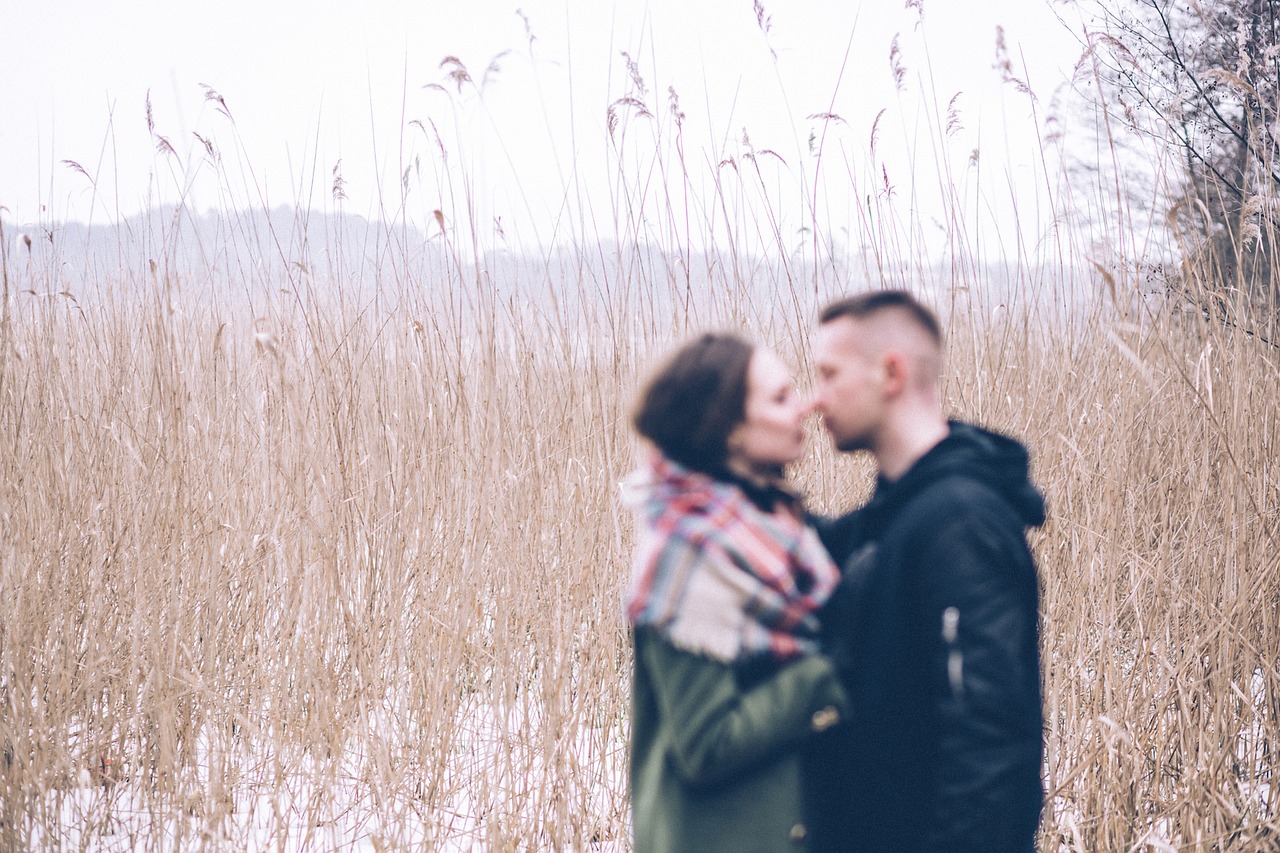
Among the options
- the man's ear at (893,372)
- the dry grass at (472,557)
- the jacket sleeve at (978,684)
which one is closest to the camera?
the jacket sleeve at (978,684)

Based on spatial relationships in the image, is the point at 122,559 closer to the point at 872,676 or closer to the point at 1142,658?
the point at 872,676

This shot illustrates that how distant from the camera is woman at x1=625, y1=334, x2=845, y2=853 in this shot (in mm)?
811

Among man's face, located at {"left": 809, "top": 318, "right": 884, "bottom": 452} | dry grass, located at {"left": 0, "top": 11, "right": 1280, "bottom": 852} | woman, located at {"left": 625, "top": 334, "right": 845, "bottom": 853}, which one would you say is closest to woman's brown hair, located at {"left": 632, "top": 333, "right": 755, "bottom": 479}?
woman, located at {"left": 625, "top": 334, "right": 845, "bottom": 853}

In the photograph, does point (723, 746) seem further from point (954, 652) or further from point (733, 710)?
point (954, 652)

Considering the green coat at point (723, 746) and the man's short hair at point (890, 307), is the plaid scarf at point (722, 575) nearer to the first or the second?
the green coat at point (723, 746)

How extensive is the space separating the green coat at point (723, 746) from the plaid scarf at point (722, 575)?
3cm

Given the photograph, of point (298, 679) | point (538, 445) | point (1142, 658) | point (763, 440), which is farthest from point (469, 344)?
point (1142, 658)

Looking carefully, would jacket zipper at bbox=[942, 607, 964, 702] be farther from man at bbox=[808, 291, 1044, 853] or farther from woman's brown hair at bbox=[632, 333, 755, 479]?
woman's brown hair at bbox=[632, 333, 755, 479]

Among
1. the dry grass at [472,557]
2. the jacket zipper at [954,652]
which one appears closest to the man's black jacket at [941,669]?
the jacket zipper at [954,652]

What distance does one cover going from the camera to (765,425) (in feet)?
2.87

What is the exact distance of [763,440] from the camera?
88 centimetres

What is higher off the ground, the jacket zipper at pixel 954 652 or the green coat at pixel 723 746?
the jacket zipper at pixel 954 652

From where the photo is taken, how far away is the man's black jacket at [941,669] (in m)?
0.80

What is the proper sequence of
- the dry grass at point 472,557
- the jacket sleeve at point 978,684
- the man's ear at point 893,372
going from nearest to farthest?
the jacket sleeve at point 978,684 < the man's ear at point 893,372 < the dry grass at point 472,557
